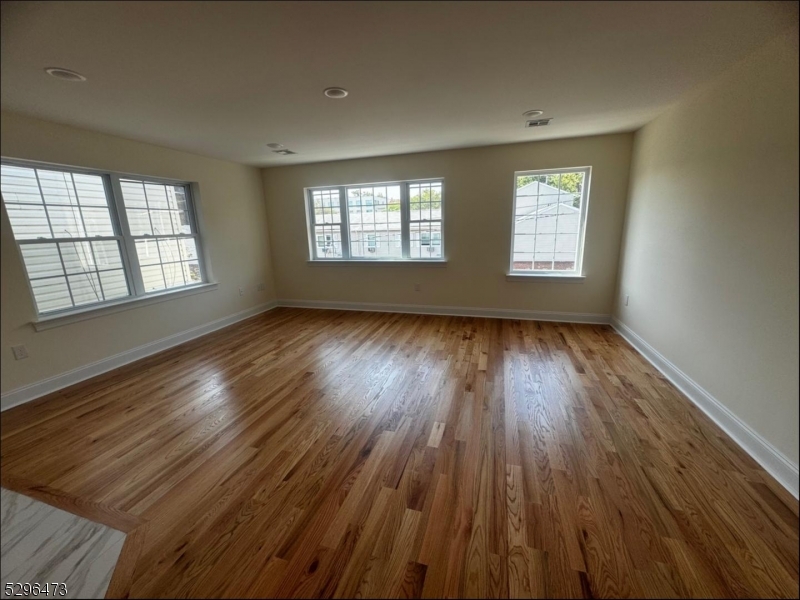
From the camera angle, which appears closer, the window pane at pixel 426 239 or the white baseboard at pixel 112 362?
the white baseboard at pixel 112 362

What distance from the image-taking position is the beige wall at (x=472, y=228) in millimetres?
3527

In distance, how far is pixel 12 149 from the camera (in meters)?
0.87

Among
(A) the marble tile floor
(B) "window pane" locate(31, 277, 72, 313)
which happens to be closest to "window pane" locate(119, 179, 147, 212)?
(B) "window pane" locate(31, 277, 72, 313)

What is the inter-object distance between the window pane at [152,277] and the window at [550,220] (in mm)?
3878

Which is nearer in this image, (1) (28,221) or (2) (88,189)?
(1) (28,221)

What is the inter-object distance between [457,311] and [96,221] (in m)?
3.82

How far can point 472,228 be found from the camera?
4043 mm

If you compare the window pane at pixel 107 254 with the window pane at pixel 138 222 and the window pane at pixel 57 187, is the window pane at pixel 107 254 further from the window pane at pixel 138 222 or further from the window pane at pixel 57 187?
the window pane at pixel 138 222

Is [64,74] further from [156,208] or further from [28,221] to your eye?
[156,208]

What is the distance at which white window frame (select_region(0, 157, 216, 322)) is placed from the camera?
3.41 feet

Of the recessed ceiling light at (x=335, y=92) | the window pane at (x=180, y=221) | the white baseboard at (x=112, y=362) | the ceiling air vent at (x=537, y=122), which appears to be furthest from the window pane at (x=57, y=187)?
the ceiling air vent at (x=537, y=122)

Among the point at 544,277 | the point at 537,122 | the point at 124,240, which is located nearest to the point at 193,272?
the point at 124,240

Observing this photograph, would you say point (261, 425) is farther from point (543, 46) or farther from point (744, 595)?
point (543, 46)

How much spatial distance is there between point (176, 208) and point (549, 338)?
4631 mm
